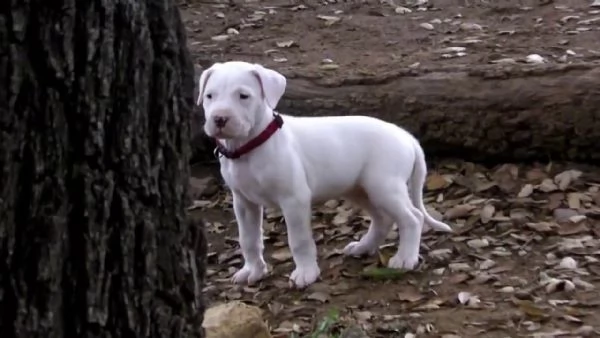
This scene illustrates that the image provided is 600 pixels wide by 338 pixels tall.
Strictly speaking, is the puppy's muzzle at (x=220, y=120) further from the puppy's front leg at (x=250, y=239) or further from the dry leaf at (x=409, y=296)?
the dry leaf at (x=409, y=296)

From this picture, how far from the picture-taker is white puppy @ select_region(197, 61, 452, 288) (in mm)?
4375

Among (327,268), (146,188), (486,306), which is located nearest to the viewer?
(146,188)

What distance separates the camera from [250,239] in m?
4.73

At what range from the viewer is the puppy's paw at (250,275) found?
15.7 ft

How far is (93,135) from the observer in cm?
233

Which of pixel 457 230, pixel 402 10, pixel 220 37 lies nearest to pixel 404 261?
pixel 457 230

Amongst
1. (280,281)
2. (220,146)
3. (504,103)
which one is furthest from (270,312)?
(504,103)

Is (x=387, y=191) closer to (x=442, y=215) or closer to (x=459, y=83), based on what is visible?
(x=442, y=215)

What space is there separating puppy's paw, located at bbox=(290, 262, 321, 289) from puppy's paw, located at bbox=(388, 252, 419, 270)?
1.05ft

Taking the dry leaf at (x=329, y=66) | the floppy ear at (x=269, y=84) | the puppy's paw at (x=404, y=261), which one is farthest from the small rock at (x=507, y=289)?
the dry leaf at (x=329, y=66)

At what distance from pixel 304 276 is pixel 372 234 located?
437 millimetres

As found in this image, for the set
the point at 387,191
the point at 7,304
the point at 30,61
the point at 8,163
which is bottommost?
the point at 387,191

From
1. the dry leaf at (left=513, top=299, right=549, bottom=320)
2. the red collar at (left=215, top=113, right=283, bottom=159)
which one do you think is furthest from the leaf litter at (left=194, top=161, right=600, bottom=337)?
the red collar at (left=215, top=113, right=283, bottom=159)

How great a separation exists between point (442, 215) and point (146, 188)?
10.0 feet
